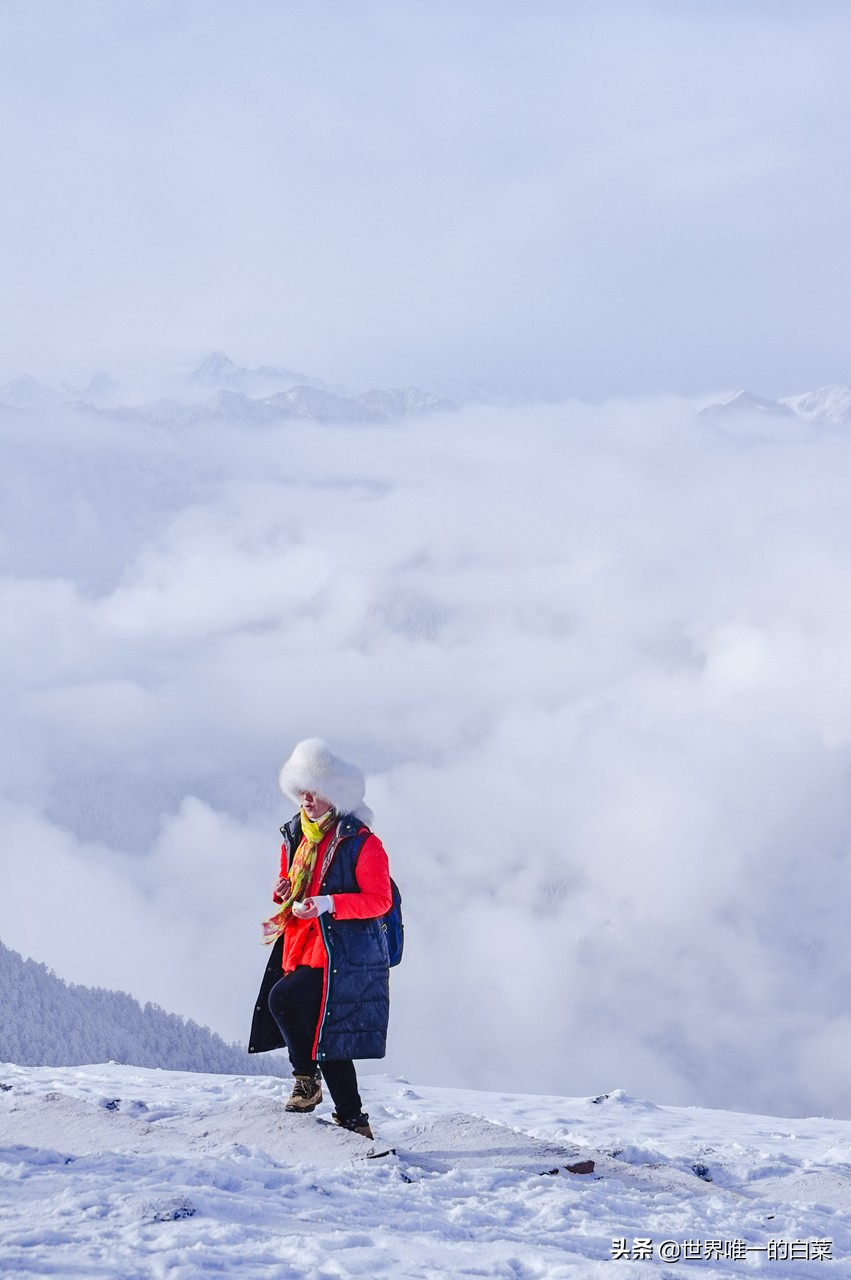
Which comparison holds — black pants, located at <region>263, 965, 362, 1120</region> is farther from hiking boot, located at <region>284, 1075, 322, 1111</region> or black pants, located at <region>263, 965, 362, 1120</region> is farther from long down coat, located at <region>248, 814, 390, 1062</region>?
hiking boot, located at <region>284, 1075, 322, 1111</region>

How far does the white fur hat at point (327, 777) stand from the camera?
7.32m

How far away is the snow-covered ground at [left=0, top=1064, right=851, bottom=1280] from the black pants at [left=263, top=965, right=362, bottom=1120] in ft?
0.80

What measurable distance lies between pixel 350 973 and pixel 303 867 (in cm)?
79

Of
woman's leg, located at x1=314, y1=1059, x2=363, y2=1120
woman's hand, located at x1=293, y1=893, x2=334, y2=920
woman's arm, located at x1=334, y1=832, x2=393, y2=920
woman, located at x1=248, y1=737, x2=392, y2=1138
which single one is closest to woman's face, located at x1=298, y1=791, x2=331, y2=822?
woman, located at x1=248, y1=737, x2=392, y2=1138

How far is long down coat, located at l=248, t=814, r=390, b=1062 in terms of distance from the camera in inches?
283

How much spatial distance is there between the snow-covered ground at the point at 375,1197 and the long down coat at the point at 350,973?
64 cm

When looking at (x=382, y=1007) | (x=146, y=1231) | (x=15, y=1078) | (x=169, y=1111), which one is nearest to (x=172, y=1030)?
(x=15, y=1078)

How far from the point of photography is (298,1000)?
24.2 feet

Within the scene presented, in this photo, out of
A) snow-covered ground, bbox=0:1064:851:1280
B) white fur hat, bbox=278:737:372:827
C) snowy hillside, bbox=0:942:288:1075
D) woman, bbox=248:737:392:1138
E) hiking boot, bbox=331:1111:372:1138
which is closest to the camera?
snow-covered ground, bbox=0:1064:851:1280

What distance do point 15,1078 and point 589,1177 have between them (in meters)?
5.73

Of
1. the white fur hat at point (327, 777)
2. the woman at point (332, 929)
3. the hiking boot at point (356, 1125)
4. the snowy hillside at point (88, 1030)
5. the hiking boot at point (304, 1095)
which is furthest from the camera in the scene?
the snowy hillside at point (88, 1030)

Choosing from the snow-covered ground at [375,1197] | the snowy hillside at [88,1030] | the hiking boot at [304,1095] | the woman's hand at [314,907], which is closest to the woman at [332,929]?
the woman's hand at [314,907]

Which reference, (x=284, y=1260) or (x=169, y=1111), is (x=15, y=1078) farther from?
(x=284, y=1260)

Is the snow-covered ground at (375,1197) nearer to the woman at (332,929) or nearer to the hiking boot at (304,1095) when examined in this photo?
the hiking boot at (304,1095)
